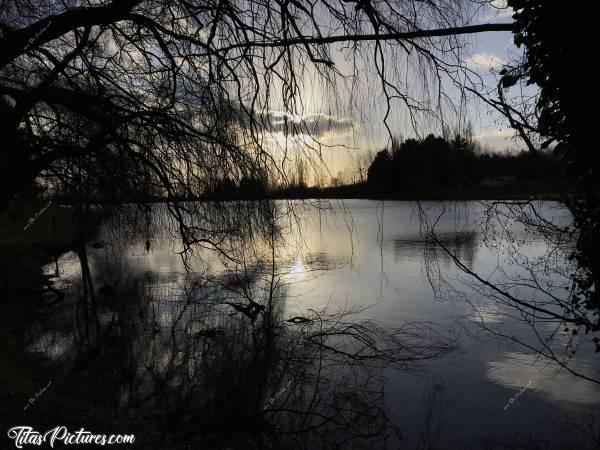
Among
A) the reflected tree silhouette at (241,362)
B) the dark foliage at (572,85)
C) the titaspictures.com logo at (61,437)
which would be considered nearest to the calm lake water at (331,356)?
the reflected tree silhouette at (241,362)

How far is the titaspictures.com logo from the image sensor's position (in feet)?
12.1

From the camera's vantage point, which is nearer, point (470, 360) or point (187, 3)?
point (187, 3)

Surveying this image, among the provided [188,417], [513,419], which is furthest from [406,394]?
[188,417]

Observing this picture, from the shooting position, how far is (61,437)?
3994mm

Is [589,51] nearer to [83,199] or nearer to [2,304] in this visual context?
[83,199]

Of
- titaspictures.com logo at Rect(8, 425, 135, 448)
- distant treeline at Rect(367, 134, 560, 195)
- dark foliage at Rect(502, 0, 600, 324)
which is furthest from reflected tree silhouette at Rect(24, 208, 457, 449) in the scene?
dark foliage at Rect(502, 0, 600, 324)

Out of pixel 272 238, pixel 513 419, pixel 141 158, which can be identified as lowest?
pixel 513 419

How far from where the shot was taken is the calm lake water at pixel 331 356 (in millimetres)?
4547

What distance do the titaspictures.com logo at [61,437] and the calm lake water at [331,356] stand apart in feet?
5.38

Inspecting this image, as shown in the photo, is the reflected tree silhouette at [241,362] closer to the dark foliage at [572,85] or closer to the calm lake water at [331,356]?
the calm lake water at [331,356]

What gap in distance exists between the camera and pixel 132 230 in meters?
4.64

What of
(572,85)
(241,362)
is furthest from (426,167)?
(241,362)

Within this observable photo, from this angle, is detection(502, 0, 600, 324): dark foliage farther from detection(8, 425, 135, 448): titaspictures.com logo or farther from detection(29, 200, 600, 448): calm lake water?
detection(8, 425, 135, 448): titaspictures.com logo

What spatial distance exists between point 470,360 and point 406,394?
183cm
